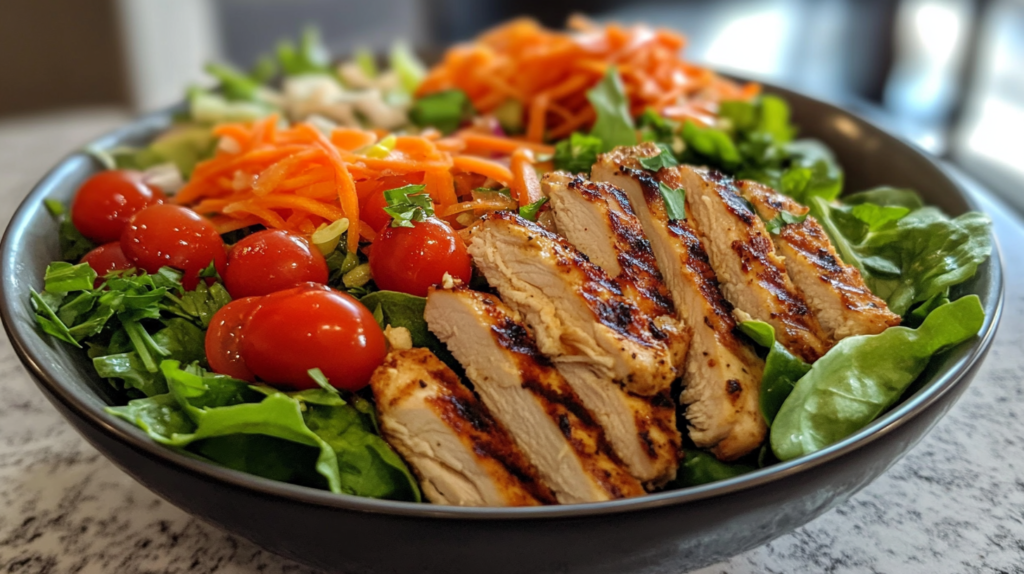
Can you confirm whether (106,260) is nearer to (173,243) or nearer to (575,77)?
(173,243)

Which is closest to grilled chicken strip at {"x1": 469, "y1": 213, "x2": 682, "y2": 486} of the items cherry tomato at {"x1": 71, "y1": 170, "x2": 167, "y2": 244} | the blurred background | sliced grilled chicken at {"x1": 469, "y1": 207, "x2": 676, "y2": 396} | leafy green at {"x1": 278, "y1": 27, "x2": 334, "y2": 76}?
sliced grilled chicken at {"x1": 469, "y1": 207, "x2": 676, "y2": 396}

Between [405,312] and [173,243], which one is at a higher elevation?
[173,243]

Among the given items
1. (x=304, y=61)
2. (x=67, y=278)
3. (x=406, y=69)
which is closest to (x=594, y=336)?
(x=67, y=278)

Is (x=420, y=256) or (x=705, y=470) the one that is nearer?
(x=705, y=470)

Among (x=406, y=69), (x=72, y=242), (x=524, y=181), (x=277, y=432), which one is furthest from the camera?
(x=406, y=69)

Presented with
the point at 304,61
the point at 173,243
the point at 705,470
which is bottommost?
the point at 705,470

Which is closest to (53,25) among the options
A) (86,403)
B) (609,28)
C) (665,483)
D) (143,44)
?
(143,44)

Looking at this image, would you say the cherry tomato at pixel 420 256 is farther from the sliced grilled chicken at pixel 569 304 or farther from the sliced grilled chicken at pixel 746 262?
the sliced grilled chicken at pixel 746 262

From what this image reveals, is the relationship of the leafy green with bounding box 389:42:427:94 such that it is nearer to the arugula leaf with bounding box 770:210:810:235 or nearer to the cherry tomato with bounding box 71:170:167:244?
the cherry tomato with bounding box 71:170:167:244

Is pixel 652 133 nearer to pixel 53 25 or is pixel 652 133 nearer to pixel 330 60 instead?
pixel 330 60
